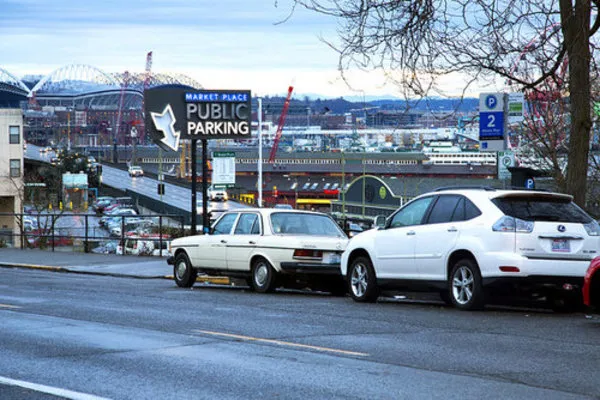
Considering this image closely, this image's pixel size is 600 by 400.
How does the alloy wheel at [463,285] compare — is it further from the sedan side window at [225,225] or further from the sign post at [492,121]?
the sedan side window at [225,225]

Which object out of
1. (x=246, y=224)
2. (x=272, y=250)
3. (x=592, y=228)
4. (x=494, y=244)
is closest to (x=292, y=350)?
(x=494, y=244)

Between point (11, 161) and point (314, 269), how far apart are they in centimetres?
6066

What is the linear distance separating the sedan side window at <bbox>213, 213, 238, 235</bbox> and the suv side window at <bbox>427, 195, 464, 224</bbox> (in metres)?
5.61

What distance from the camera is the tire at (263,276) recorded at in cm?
1900

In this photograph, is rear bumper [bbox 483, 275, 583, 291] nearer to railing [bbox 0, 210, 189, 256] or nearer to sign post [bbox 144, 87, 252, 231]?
sign post [bbox 144, 87, 252, 231]

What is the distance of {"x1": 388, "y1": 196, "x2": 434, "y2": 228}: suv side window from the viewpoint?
16.1 metres

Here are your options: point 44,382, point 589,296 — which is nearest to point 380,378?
point 44,382

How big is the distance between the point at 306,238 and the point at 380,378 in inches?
392

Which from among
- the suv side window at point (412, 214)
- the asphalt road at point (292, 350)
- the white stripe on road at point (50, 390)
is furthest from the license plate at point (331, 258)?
the white stripe on road at point (50, 390)

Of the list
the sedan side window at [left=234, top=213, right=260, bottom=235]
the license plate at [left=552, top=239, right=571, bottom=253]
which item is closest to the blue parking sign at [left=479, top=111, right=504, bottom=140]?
the sedan side window at [left=234, top=213, right=260, bottom=235]

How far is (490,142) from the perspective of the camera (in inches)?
761

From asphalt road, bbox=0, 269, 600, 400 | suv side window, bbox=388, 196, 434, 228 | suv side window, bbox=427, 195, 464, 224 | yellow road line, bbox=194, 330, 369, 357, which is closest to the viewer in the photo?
asphalt road, bbox=0, 269, 600, 400

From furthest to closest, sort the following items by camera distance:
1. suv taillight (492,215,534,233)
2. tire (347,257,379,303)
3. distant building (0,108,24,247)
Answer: distant building (0,108,24,247) → tire (347,257,379,303) → suv taillight (492,215,534,233)

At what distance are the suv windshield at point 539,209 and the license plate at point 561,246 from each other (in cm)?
33
